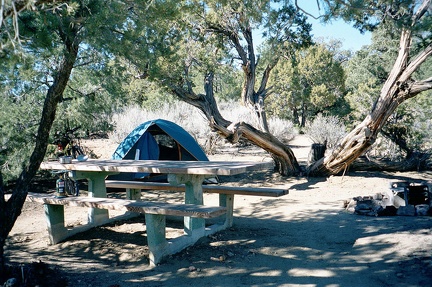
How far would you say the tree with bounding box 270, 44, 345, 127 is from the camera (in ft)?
83.7

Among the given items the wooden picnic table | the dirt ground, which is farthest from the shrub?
the wooden picnic table

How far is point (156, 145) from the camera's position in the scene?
896cm

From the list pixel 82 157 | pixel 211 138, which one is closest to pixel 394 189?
pixel 82 157

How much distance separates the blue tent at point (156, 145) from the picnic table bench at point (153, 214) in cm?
343

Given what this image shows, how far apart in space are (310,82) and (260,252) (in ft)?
76.7

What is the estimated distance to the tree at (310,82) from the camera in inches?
1004

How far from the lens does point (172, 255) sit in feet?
15.2

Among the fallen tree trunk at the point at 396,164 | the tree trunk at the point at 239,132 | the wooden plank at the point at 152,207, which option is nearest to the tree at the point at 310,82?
the fallen tree trunk at the point at 396,164

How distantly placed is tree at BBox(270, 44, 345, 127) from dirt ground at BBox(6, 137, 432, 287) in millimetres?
19085

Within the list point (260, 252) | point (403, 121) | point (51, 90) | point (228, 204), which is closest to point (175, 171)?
point (260, 252)

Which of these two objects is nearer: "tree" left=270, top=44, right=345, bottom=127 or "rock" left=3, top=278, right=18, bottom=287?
"rock" left=3, top=278, right=18, bottom=287

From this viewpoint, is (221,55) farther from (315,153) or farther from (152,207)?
(152,207)

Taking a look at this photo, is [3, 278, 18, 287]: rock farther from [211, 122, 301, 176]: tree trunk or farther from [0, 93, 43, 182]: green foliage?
[211, 122, 301, 176]: tree trunk

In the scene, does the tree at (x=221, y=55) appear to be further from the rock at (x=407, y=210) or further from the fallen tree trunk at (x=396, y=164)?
the rock at (x=407, y=210)
